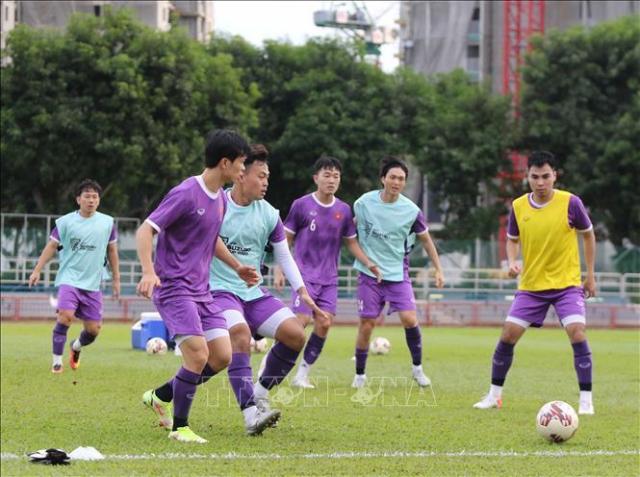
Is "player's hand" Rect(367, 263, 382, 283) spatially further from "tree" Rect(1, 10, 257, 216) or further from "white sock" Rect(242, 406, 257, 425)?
"tree" Rect(1, 10, 257, 216)

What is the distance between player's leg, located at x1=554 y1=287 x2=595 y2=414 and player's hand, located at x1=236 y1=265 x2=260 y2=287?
3.51 metres

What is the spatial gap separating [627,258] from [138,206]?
17.8 m

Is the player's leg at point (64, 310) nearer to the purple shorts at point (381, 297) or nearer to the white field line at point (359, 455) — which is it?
the purple shorts at point (381, 297)

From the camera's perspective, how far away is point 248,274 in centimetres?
1023

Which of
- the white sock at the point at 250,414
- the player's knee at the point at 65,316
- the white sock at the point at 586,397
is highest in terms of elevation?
the player's knee at the point at 65,316

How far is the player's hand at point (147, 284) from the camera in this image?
8883 millimetres

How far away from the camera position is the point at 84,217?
55.1 feet

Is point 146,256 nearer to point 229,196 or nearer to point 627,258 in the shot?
point 229,196

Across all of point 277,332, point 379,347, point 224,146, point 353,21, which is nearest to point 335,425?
point 277,332

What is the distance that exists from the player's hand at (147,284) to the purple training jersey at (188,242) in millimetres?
752

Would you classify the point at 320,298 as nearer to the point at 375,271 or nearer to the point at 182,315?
the point at 375,271

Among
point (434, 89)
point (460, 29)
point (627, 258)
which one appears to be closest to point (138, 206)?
point (434, 89)

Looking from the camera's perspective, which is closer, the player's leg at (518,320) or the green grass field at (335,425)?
the green grass field at (335,425)

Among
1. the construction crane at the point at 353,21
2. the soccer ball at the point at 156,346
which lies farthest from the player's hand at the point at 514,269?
the construction crane at the point at 353,21
